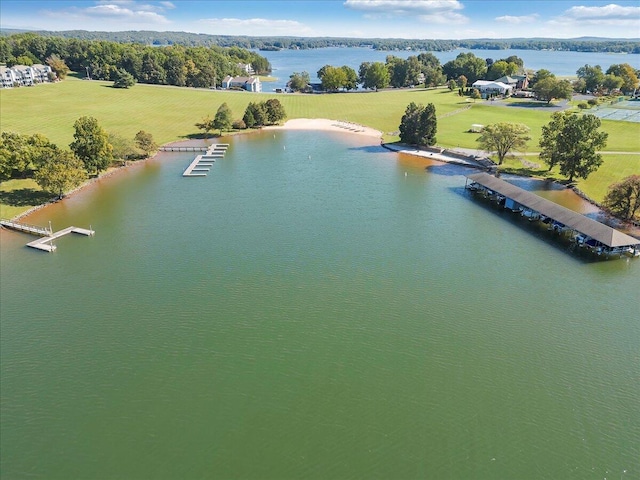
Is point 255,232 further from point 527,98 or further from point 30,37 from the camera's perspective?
point 30,37

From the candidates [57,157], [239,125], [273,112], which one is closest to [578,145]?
[273,112]

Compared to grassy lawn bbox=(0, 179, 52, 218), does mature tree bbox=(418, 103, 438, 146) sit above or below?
above

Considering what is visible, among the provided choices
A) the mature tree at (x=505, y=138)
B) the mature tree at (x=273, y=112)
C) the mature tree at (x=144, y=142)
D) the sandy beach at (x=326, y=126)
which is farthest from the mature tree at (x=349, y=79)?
the mature tree at (x=505, y=138)

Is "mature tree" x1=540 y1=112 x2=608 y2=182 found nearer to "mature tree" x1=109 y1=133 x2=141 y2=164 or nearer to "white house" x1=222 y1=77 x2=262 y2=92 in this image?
"mature tree" x1=109 y1=133 x2=141 y2=164

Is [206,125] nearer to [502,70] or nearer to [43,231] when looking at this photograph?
[43,231]

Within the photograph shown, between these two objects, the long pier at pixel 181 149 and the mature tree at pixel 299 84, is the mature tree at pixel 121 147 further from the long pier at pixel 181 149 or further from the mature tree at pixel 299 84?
the mature tree at pixel 299 84

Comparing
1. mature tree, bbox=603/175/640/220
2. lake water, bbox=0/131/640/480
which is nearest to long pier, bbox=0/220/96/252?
lake water, bbox=0/131/640/480

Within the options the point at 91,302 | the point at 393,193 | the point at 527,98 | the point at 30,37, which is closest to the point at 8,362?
the point at 91,302
